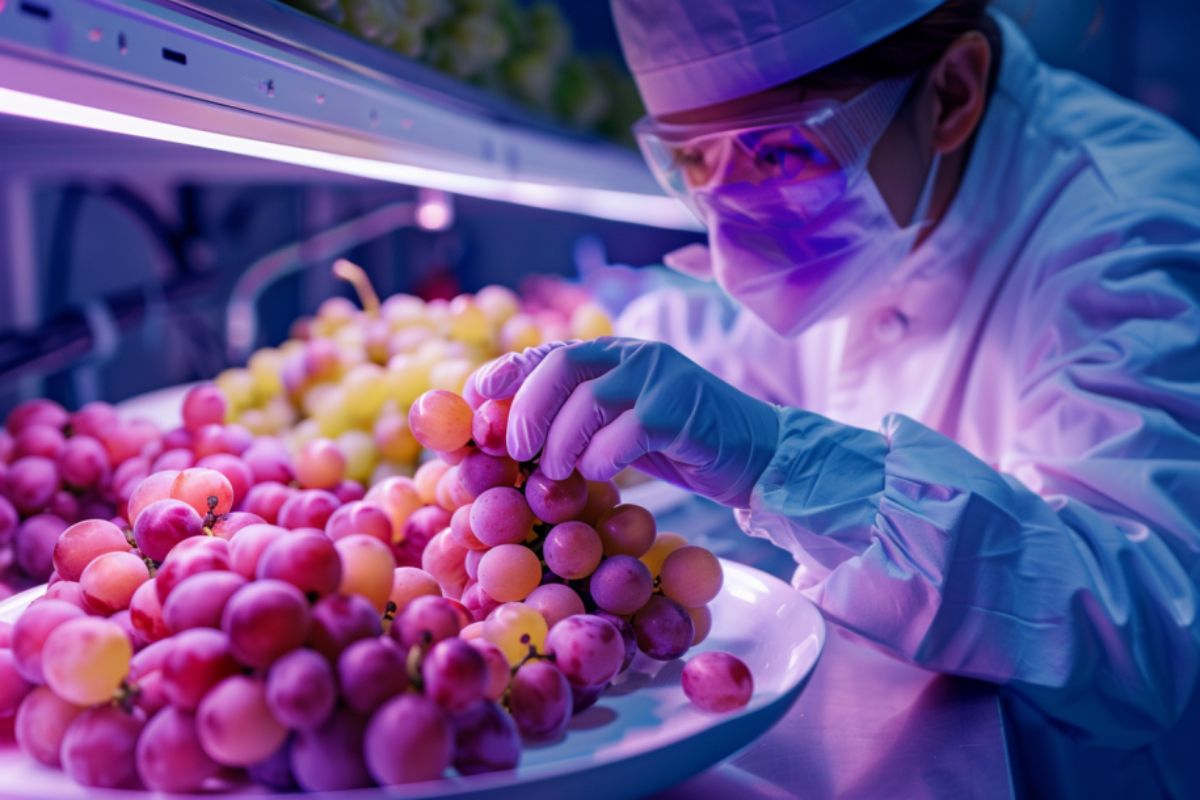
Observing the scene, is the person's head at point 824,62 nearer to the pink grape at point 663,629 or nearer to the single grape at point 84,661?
the pink grape at point 663,629

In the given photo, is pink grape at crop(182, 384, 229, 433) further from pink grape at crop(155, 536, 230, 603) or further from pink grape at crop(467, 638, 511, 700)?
pink grape at crop(467, 638, 511, 700)

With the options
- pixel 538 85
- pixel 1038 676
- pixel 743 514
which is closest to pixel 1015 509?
pixel 1038 676

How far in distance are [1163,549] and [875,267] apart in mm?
521

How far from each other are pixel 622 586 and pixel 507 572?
0.34ft

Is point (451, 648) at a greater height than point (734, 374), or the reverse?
point (451, 648)

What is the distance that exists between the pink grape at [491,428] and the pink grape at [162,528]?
0.25m

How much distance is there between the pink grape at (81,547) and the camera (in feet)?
2.60

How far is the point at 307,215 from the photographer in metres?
3.28

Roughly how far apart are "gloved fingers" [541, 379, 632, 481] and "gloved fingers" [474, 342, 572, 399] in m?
0.06

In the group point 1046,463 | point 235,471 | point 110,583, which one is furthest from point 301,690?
point 1046,463

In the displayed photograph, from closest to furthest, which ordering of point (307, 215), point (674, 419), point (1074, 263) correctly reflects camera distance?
point (674, 419) < point (1074, 263) < point (307, 215)

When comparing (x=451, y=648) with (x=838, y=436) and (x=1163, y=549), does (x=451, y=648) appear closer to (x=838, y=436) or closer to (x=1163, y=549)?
(x=838, y=436)

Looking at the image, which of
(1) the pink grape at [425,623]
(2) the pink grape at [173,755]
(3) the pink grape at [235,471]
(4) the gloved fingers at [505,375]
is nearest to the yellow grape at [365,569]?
(1) the pink grape at [425,623]

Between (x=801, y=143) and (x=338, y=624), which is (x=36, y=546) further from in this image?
(x=801, y=143)
